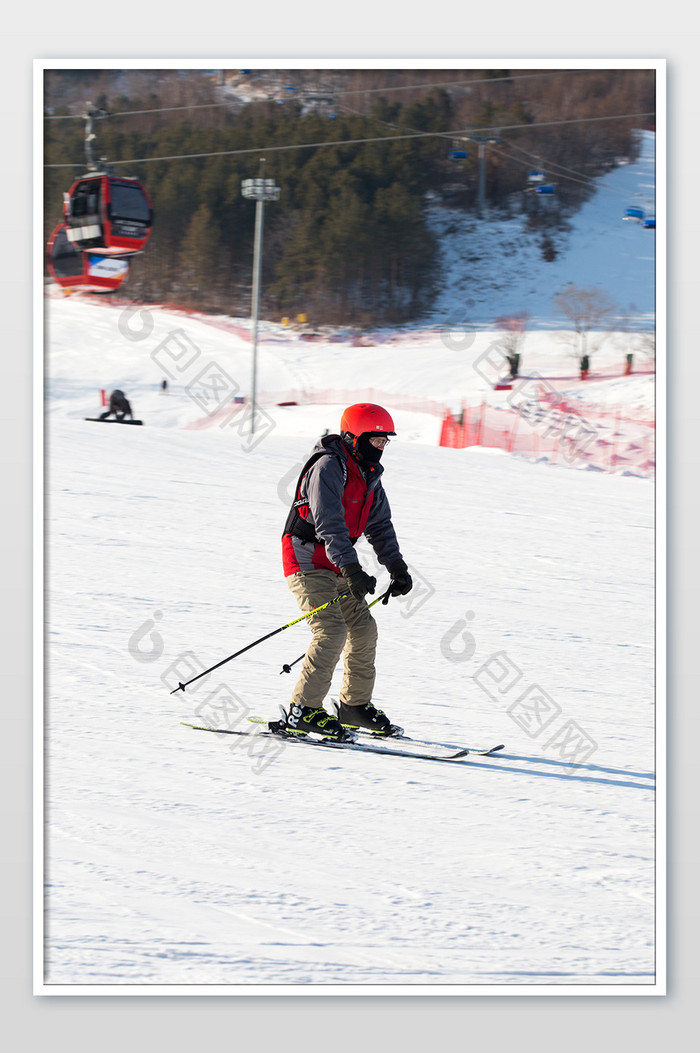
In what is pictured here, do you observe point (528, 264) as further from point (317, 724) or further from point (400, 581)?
point (317, 724)

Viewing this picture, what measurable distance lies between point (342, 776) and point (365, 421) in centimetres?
127

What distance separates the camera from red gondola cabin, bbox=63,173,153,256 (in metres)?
10.9

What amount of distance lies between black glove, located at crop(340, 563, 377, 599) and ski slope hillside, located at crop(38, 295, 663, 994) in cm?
66

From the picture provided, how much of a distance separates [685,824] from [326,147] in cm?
1312

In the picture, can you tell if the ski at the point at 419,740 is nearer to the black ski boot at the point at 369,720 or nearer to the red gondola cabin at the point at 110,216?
the black ski boot at the point at 369,720

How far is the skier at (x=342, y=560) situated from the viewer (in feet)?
12.2

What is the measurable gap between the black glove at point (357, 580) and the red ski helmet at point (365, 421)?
0.48 meters

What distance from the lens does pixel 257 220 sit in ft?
56.4

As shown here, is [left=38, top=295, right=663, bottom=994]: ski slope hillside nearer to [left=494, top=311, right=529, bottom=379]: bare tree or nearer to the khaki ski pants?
the khaki ski pants

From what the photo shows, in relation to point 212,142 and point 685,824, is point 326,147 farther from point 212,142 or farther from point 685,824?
point 685,824

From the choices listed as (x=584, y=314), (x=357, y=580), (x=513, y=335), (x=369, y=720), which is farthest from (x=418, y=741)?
(x=513, y=335)

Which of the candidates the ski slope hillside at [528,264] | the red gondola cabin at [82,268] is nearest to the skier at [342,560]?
the red gondola cabin at [82,268]
